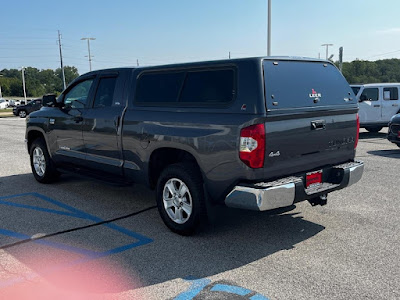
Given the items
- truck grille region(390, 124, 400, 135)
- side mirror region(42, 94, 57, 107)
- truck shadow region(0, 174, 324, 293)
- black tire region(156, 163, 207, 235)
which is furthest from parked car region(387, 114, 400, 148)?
side mirror region(42, 94, 57, 107)

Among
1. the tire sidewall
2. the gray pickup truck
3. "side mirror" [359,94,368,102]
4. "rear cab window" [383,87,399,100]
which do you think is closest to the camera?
the gray pickup truck

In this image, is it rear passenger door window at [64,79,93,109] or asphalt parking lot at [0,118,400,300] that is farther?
rear passenger door window at [64,79,93,109]

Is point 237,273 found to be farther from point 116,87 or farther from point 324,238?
point 116,87

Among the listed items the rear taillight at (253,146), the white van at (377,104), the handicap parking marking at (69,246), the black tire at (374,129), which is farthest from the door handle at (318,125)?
the black tire at (374,129)

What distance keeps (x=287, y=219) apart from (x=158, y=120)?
202 cm

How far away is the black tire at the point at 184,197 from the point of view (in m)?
4.33

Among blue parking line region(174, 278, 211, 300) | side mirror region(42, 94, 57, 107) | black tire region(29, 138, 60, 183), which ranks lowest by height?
blue parking line region(174, 278, 211, 300)

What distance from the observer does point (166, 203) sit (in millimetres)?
4715

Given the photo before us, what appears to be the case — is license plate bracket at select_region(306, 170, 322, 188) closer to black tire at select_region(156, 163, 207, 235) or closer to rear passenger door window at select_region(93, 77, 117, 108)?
black tire at select_region(156, 163, 207, 235)

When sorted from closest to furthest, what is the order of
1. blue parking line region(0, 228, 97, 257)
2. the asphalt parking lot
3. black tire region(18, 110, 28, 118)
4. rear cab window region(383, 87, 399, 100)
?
1. the asphalt parking lot
2. blue parking line region(0, 228, 97, 257)
3. rear cab window region(383, 87, 399, 100)
4. black tire region(18, 110, 28, 118)

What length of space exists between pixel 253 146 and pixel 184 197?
1.13 meters

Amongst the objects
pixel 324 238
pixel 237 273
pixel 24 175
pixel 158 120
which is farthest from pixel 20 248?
pixel 24 175

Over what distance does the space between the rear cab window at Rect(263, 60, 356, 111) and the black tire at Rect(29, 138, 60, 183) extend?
14.8 ft

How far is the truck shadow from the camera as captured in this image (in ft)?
12.2
